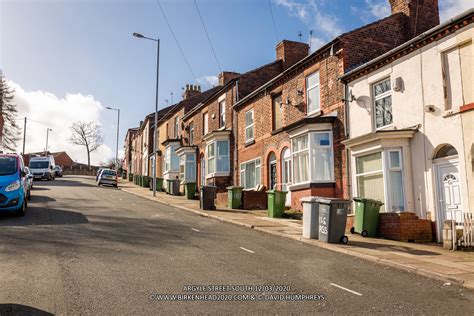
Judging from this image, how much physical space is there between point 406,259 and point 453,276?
1593mm

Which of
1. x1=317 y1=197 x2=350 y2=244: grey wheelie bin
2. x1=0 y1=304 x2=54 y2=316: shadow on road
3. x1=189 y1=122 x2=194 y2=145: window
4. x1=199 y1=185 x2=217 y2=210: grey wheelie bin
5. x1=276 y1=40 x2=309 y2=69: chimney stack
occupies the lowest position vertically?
x1=0 y1=304 x2=54 y2=316: shadow on road

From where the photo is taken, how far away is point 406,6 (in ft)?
59.1

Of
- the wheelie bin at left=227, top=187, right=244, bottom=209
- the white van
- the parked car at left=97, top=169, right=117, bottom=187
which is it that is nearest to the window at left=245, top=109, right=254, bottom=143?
the wheelie bin at left=227, top=187, right=244, bottom=209

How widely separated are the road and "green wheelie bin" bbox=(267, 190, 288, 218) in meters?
4.95

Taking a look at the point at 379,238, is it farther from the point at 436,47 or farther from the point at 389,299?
the point at 389,299

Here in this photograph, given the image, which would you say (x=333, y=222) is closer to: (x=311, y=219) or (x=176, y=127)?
(x=311, y=219)

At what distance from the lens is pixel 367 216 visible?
12.8 m

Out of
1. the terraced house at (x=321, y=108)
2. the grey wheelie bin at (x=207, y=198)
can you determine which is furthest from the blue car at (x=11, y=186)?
the terraced house at (x=321, y=108)

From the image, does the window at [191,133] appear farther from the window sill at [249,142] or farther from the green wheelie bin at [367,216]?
the green wheelie bin at [367,216]

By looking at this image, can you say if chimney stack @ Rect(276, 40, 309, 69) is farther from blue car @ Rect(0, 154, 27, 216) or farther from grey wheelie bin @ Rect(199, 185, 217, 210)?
blue car @ Rect(0, 154, 27, 216)

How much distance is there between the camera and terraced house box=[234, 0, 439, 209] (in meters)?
16.5

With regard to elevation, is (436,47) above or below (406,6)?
below

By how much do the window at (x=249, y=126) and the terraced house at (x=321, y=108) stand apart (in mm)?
2434

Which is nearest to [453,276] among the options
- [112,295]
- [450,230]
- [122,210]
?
[450,230]
